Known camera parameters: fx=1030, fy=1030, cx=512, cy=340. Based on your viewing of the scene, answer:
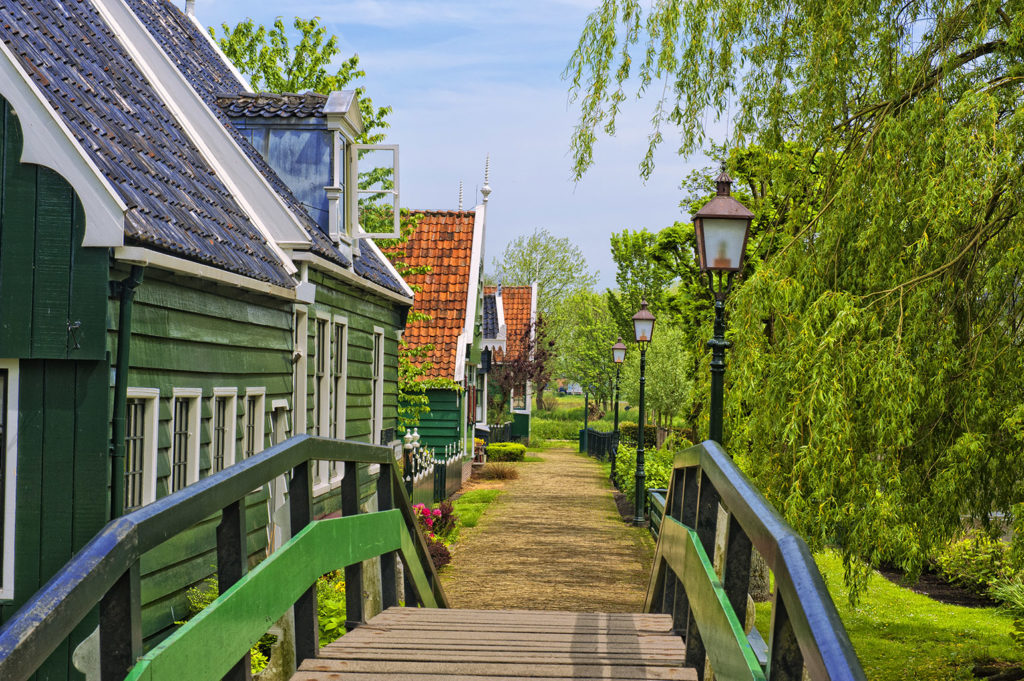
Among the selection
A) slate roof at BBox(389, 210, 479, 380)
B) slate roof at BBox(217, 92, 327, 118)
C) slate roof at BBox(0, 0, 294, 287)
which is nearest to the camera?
slate roof at BBox(0, 0, 294, 287)

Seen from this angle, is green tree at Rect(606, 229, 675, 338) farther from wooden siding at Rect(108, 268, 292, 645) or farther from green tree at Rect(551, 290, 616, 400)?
wooden siding at Rect(108, 268, 292, 645)

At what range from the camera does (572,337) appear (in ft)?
200

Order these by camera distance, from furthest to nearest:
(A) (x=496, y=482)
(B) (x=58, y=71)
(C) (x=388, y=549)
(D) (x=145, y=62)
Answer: (A) (x=496, y=482), (D) (x=145, y=62), (B) (x=58, y=71), (C) (x=388, y=549)

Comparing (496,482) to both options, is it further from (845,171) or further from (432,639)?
(432,639)

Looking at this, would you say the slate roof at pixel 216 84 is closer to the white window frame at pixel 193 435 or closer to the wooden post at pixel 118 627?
the white window frame at pixel 193 435

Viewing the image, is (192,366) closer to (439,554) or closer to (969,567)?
(439,554)

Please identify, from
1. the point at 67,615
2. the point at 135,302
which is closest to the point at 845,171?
the point at 135,302

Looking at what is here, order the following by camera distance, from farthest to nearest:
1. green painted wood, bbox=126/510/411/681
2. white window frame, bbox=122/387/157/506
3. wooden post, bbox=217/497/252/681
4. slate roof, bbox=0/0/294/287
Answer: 1. white window frame, bbox=122/387/157/506
2. slate roof, bbox=0/0/294/287
3. wooden post, bbox=217/497/252/681
4. green painted wood, bbox=126/510/411/681

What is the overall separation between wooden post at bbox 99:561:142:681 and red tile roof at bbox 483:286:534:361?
42.1 m

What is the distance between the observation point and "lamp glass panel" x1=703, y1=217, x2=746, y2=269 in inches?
342

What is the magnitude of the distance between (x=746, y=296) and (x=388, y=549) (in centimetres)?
392

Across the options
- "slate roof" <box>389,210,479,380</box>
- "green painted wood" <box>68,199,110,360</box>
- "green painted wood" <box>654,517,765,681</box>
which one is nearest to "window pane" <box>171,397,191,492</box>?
"green painted wood" <box>68,199,110,360</box>

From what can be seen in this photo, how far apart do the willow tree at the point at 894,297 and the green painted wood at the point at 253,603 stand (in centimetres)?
367

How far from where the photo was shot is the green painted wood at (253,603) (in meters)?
2.69
